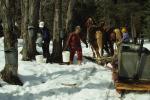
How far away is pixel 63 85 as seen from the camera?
1376cm

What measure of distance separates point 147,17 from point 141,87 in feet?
76.8

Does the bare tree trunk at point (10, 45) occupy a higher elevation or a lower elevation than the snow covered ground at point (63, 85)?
higher

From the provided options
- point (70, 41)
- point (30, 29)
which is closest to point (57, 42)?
point (70, 41)

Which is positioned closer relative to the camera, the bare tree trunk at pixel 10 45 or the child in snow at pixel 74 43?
the bare tree trunk at pixel 10 45

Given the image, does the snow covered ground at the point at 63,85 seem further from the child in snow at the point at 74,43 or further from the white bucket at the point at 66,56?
the child in snow at the point at 74,43

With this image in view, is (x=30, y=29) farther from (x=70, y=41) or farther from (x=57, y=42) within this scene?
(x=70, y=41)

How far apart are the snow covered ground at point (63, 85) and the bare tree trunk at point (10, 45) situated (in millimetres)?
309

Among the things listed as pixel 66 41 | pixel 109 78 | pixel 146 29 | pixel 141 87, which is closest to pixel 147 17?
pixel 146 29

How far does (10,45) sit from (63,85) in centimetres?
195

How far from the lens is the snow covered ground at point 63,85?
1263 centimetres

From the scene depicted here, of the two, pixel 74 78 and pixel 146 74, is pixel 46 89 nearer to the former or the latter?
pixel 74 78

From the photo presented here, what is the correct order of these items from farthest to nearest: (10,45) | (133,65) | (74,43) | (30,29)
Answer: (74,43)
(30,29)
(133,65)
(10,45)

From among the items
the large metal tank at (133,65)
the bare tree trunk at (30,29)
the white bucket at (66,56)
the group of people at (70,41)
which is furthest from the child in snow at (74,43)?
the large metal tank at (133,65)

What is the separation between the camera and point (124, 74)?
13891 millimetres
